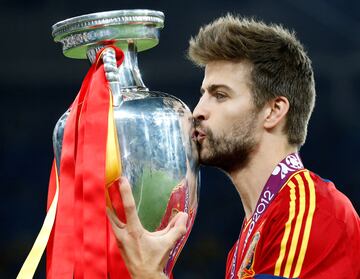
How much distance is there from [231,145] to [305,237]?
1.23 feet

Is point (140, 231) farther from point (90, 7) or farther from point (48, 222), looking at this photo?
point (90, 7)

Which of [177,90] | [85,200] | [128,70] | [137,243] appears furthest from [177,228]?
[177,90]

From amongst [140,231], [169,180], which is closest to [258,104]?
[169,180]

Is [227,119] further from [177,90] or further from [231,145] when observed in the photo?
[177,90]

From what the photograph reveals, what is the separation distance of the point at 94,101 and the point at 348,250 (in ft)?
2.39

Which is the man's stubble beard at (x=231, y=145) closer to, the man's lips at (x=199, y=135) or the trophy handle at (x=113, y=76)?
the man's lips at (x=199, y=135)

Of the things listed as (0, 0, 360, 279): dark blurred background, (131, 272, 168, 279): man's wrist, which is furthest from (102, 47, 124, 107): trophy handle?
(0, 0, 360, 279): dark blurred background

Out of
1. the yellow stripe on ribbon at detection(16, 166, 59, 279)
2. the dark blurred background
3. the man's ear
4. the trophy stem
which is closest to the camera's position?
the yellow stripe on ribbon at detection(16, 166, 59, 279)

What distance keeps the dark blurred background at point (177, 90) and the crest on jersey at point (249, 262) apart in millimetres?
2313

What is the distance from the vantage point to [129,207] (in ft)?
6.80

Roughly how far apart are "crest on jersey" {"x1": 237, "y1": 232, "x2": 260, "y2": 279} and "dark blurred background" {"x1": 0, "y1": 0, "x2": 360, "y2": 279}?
231cm

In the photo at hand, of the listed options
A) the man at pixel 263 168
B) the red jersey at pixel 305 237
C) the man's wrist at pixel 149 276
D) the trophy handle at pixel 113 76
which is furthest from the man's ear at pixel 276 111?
the man's wrist at pixel 149 276

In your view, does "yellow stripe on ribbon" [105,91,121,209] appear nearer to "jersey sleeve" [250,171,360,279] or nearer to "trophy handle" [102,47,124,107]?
"trophy handle" [102,47,124,107]

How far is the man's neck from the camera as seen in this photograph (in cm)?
240
